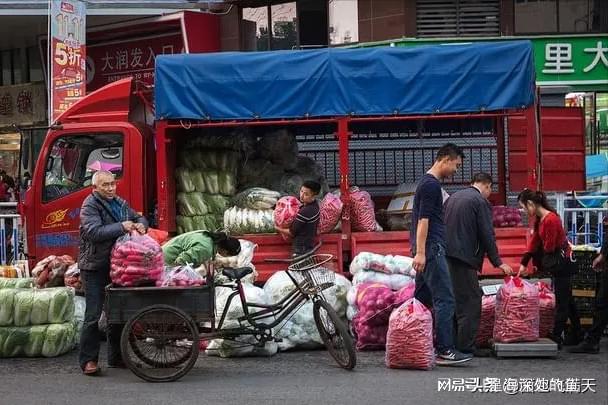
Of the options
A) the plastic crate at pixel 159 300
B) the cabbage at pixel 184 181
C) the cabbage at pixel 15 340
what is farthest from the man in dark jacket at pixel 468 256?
the cabbage at pixel 15 340

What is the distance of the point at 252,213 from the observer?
31.4 ft

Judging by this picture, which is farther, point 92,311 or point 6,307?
point 6,307

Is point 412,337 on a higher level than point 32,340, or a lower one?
higher

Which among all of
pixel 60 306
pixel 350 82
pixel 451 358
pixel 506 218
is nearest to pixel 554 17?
pixel 506 218

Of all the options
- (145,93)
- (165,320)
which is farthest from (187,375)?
(145,93)

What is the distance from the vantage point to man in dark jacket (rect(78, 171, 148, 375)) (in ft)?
23.7

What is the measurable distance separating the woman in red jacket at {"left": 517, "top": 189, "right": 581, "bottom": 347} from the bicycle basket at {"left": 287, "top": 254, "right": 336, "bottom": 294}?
2.36 m

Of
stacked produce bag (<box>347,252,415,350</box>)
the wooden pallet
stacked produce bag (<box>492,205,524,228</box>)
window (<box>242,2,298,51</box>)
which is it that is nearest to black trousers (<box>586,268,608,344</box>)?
the wooden pallet

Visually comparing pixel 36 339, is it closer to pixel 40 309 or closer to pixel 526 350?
pixel 40 309

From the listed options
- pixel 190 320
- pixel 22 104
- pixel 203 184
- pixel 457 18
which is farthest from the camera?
pixel 22 104

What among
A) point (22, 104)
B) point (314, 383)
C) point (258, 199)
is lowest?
point (314, 383)

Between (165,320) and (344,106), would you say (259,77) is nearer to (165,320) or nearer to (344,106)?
(344,106)

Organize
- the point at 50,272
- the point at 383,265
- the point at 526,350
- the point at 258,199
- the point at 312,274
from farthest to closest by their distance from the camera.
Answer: the point at 258,199
the point at 50,272
the point at 383,265
the point at 526,350
the point at 312,274

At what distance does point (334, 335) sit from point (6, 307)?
3.27 meters
